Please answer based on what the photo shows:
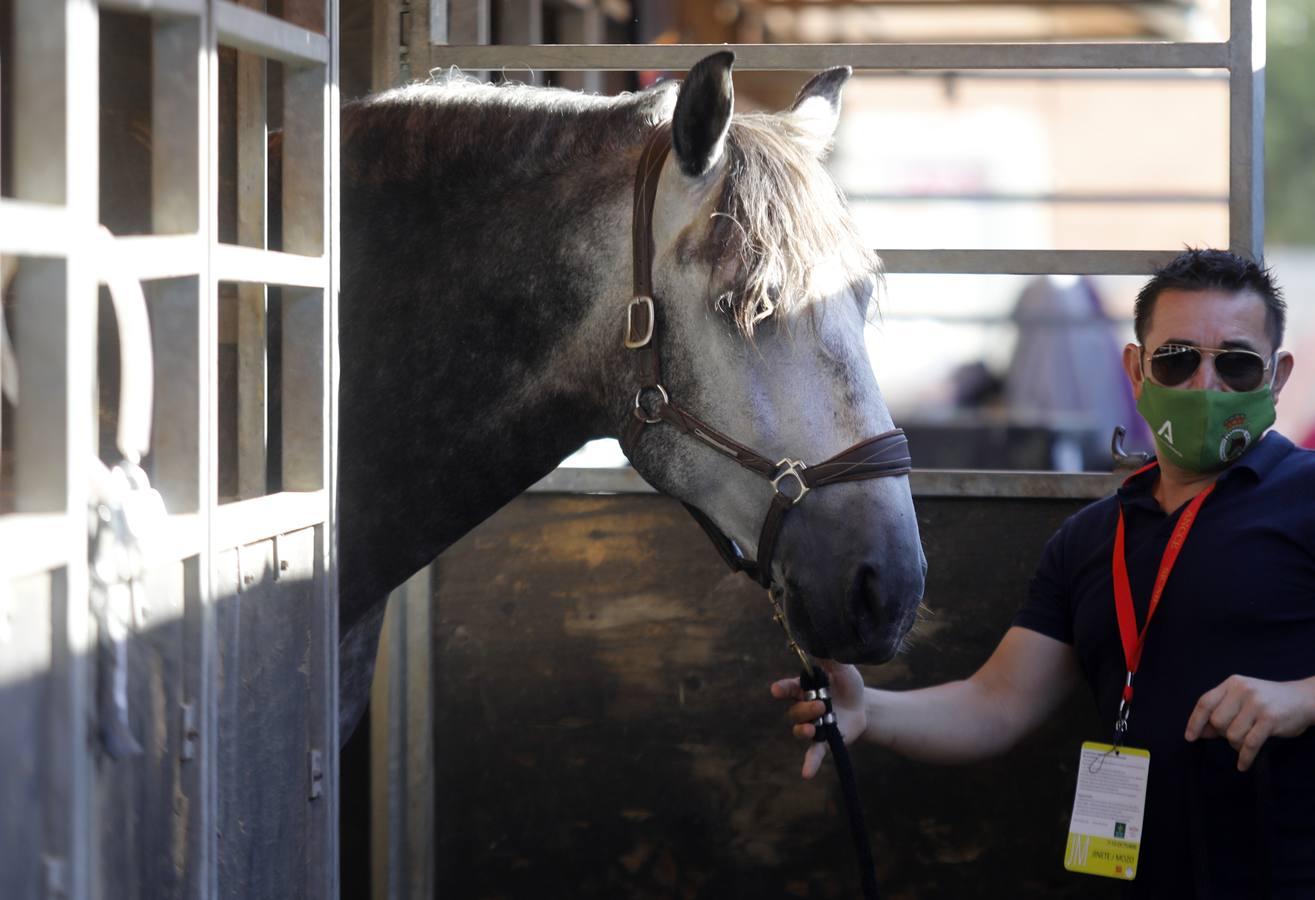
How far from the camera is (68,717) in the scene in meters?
1.27

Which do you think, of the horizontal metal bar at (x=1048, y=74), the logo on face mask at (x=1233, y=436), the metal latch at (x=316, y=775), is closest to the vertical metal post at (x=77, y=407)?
the metal latch at (x=316, y=775)

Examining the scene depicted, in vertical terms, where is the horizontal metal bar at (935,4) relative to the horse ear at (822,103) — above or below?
above

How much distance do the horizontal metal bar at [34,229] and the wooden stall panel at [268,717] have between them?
52 cm

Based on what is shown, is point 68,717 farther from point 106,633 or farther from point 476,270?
point 476,270

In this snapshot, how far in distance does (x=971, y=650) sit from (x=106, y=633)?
2.03 meters

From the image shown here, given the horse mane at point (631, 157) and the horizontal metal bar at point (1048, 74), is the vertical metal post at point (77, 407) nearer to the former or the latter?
the horse mane at point (631, 157)

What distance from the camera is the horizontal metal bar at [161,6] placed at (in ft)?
4.63

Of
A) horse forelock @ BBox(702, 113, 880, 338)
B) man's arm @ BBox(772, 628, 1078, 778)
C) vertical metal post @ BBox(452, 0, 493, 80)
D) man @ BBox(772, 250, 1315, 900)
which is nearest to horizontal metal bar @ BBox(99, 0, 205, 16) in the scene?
horse forelock @ BBox(702, 113, 880, 338)

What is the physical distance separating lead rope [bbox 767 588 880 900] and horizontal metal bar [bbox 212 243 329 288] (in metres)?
0.79

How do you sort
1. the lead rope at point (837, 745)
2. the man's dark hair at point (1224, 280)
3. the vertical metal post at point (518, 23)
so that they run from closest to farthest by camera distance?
the lead rope at point (837, 745)
the man's dark hair at point (1224, 280)
the vertical metal post at point (518, 23)

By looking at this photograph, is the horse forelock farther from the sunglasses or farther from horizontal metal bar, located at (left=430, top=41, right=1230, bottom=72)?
horizontal metal bar, located at (left=430, top=41, right=1230, bottom=72)

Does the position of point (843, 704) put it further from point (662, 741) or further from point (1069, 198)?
point (1069, 198)

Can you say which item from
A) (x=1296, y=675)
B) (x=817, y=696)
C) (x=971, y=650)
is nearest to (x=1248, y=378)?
(x=1296, y=675)

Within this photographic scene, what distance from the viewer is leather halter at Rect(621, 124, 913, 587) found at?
1.88 meters
